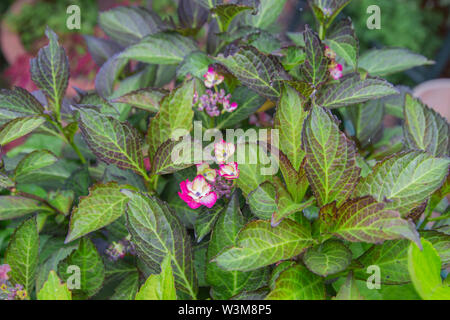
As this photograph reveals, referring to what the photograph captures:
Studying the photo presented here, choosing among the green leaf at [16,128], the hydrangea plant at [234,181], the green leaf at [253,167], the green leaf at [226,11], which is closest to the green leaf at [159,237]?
the hydrangea plant at [234,181]

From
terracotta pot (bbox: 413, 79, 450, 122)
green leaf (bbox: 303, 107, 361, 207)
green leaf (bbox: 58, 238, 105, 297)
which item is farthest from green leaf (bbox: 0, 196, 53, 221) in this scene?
terracotta pot (bbox: 413, 79, 450, 122)

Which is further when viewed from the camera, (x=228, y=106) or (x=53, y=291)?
(x=228, y=106)

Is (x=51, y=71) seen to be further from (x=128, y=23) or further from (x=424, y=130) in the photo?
(x=424, y=130)

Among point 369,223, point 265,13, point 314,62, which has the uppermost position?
point 265,13

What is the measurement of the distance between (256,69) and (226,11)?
118 mm

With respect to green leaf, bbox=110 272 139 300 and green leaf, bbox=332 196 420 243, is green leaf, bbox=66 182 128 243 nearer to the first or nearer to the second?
green leaf, bbox=110 272 139 300

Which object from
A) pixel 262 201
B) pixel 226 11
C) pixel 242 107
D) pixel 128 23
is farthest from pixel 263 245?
pixel 128 23

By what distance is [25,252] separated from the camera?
1.89 ft

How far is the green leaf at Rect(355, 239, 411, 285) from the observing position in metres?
0.49

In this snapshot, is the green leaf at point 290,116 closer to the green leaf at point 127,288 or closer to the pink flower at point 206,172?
the pink flower at point 206,172

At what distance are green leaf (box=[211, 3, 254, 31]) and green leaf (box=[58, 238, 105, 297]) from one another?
1.29 ft

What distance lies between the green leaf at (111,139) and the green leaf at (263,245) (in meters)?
0.20
